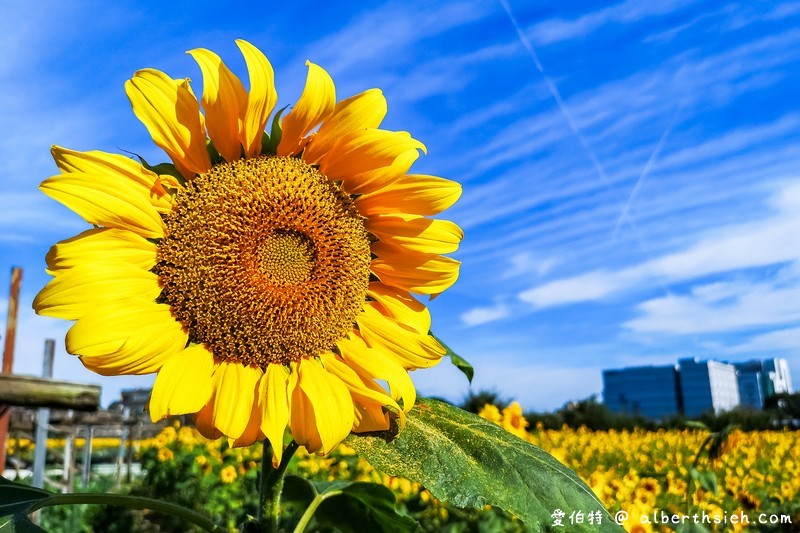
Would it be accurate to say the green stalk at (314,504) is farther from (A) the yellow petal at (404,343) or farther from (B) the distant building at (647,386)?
(B) the distant building at (647,386)

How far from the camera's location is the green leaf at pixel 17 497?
109 cm

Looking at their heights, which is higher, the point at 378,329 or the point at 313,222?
the point at 313,222

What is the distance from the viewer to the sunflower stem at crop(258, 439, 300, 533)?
116 cm

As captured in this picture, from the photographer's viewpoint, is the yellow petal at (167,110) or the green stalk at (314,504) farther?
the green stalk at (314,504)

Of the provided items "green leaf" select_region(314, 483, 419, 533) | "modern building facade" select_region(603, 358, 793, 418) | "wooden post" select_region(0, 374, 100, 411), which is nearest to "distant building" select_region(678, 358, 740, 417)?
"modern building facade" select_region(603, 358, 793, 418)

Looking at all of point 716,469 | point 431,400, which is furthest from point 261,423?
point 716,469

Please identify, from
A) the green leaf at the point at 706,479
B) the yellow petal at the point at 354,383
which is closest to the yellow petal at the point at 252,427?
the yellow petal at the point at 354,383

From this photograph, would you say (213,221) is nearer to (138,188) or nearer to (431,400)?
(138,188)

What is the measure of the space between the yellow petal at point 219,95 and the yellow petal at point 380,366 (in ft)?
1.26

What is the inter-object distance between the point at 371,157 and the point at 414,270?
20 cm

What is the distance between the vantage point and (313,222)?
46.5 inches

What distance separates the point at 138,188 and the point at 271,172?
0.20 metres

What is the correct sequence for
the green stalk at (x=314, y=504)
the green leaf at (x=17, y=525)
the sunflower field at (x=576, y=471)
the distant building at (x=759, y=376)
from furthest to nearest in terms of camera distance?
the distant building at (x=759, y=376) → the sunflower field at (x=576, y=471) → the green stalk at (x=314, y=504) → the green leaf at (x=17, y=525)

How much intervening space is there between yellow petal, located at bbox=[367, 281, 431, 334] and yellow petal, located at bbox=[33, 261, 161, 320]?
0.37 metres
